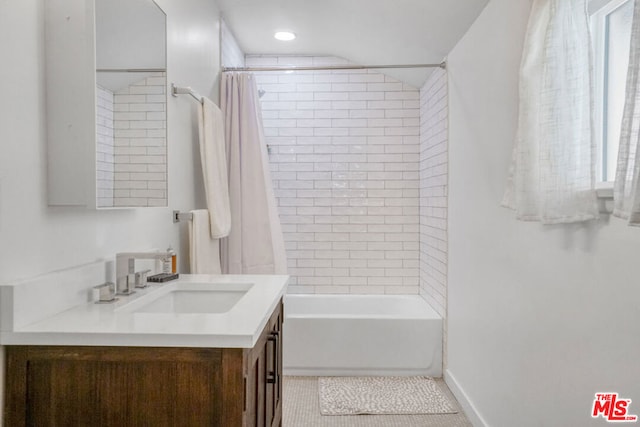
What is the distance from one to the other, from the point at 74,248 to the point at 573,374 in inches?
65.7

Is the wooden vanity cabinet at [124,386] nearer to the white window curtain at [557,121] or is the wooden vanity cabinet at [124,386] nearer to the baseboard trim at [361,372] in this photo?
the white window curtain at [557,121]

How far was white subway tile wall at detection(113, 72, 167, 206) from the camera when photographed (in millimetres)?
1596

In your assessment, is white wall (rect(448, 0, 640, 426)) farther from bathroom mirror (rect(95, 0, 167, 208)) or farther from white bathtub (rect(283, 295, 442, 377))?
bathroom mirror (rect(95, 0, 167, 208))

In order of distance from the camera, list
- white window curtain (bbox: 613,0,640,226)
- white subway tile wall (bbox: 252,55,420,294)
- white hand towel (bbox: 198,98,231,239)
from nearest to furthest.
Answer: white window curtain (bbox: 613,0,640,226), white hand towel (bbox: 198,98,231,239), white subway tile wall (bbox: 252,55,420,294)

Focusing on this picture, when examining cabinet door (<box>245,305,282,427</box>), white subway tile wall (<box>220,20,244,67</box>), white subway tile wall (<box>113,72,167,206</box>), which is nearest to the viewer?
cabinet door (<box>245,305,282,427</box>)

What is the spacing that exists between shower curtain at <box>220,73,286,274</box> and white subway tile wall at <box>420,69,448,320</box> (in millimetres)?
1198

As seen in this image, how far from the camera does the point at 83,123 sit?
1.36 m

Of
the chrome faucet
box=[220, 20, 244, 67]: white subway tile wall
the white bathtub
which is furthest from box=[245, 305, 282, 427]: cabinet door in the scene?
box=[220, 20, 244, 67]: white subway tile wall

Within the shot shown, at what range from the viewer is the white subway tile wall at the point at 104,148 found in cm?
143

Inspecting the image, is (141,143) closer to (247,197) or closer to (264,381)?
(264,381)

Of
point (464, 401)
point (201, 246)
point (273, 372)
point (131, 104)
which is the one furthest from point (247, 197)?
point (464, 401)

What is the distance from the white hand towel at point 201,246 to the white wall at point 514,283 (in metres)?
1.48

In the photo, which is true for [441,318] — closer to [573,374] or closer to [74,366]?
[573,374]

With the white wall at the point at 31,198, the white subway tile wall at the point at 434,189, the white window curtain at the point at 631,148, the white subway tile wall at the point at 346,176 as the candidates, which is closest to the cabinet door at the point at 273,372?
the white wall at the point at 31,198
